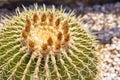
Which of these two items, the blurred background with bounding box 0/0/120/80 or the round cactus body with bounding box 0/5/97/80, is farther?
the blurred background with bounding box 0/0/120/80

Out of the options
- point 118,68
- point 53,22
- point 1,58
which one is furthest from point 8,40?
point 118,68

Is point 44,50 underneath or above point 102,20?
underneath

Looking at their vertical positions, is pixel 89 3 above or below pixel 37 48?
above

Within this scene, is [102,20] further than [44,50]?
Yes

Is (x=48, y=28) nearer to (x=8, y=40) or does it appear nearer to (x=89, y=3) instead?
(x=8, y=40)

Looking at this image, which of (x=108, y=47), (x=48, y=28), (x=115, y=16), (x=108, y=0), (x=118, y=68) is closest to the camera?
(x=48, y=28)
